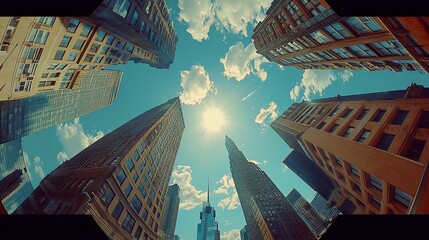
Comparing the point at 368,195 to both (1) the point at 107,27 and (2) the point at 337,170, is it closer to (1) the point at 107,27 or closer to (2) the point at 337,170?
(2) the point at 337,170

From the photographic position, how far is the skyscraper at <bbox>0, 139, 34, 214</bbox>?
312 feet

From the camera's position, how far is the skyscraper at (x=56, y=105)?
87.0 m

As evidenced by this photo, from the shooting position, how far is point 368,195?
25.7m

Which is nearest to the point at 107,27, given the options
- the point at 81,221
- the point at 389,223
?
the point at 81,221

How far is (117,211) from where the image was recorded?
32.2m

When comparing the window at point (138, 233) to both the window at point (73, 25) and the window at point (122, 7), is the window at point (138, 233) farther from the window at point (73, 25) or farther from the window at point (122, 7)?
the window at point (122, 7)

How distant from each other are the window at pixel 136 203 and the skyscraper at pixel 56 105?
7161 cm

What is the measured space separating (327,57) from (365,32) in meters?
15.7

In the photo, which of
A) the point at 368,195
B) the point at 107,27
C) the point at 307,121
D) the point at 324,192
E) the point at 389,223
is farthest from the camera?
the point at 324,192

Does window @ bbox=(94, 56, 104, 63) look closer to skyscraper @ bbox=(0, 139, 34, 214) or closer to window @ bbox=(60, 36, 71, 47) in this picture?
window @ bbox=(60, 36, 71, 47)

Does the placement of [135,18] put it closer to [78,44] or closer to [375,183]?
[78,44]

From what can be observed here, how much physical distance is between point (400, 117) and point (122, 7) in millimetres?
39172

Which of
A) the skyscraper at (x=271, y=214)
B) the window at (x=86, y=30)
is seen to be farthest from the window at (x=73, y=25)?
the skyscraper at (x=271, y=214)

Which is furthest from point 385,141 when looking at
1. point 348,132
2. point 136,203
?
point 136,203
